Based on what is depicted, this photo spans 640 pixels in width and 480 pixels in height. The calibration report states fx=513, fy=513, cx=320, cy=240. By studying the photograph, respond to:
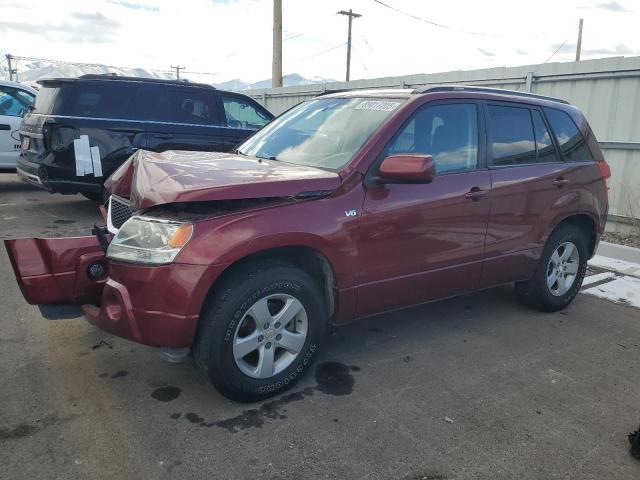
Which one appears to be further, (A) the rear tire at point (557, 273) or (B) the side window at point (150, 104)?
(B) the side window at point (150, 104)

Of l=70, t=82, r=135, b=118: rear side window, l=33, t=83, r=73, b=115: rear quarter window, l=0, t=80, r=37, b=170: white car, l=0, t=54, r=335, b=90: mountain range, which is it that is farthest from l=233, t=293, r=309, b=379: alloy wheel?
l=0, t=54, r=335, b=90: mountain range

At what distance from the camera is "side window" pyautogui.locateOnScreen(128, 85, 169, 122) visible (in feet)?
23.9

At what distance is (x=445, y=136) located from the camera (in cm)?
377

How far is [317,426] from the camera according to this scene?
2.81m

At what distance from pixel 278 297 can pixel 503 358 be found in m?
1.84

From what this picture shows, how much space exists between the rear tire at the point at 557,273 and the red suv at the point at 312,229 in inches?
1.4

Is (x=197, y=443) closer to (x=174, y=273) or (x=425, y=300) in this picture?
(x=174, y=273)

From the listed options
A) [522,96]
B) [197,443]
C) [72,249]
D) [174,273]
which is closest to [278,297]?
[174,273]

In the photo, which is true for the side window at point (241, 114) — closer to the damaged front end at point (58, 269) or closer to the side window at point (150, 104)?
the side window at point (150, 104)

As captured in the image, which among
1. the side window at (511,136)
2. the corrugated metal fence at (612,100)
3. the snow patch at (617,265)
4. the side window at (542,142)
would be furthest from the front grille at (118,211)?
the corrugated metal fence at (612,100)

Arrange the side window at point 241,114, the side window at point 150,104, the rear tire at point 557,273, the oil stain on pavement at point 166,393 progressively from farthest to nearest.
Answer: the side window at point 241,114 < the side window at point 150,104 < the rear tire at point 557,273 < the oil stain on pavement at point 166,393

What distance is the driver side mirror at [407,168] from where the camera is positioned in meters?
3.07

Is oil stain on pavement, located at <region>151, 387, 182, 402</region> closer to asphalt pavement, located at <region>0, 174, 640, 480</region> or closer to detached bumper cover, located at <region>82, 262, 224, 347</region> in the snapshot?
asphalt pavement, located at <region>0, 174, 640, 480</region>

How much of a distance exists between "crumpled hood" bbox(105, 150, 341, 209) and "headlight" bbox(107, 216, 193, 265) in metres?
0.12
